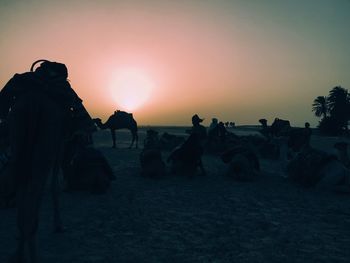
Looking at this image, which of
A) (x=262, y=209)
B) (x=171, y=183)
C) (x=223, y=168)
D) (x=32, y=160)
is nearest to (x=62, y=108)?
(x=32, y=160)

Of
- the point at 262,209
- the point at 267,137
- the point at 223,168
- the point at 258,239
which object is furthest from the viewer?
the point at 267,137

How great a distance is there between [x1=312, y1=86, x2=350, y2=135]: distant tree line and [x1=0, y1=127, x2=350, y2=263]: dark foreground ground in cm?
5062

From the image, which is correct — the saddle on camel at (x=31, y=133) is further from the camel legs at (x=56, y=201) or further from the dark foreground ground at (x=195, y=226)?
the camel legs at (x=56, y=201)

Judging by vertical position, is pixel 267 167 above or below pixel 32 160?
below

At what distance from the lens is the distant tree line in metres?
58.0

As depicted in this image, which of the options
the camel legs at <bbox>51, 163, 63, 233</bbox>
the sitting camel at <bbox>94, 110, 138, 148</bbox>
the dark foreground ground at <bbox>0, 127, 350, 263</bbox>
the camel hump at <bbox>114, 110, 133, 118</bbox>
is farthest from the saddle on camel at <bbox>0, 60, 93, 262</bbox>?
the camel hump at <bbox>114, 110, 133, 118</bbox>

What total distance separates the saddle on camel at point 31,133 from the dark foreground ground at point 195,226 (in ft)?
3.65

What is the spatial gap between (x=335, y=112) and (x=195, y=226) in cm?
6460

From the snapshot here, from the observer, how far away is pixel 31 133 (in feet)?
14.5

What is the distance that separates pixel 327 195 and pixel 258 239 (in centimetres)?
501

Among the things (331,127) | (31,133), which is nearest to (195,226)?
(31,133)

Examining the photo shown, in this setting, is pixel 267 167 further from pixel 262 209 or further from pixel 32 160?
pixel 32 160

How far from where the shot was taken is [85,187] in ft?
33.4

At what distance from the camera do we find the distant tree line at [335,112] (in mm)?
57963
